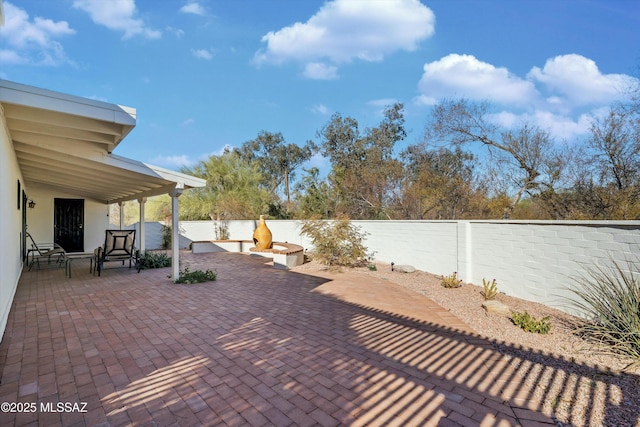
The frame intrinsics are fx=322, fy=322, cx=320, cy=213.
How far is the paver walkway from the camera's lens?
8.41 ft

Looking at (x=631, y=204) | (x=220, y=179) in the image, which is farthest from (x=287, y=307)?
(x=220, y=179)

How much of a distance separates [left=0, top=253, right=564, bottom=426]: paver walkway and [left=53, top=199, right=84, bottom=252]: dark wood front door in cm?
794

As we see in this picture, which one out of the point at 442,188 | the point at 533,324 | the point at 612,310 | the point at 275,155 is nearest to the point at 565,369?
the point at 533,324

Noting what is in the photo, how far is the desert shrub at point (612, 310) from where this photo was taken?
3492 millimetres

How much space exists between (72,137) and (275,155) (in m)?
23.2

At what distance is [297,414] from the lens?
2535 millimetres

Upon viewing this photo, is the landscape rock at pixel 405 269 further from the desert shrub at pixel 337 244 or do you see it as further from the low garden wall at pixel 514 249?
the desert shrub at pixel 337 244

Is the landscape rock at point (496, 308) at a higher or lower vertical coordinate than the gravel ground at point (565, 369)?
higher

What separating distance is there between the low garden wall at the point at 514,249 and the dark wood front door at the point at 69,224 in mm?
11706

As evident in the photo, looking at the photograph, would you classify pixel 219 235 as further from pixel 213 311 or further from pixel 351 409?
pixel 351 409

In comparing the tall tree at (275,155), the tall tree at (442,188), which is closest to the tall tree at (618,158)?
the tall tree at (442,188)

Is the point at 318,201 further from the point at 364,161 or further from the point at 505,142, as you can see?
the point at 505,142

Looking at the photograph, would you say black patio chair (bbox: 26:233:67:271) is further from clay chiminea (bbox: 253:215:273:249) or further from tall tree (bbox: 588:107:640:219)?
tall tree (bbox: 588:107:640:219)

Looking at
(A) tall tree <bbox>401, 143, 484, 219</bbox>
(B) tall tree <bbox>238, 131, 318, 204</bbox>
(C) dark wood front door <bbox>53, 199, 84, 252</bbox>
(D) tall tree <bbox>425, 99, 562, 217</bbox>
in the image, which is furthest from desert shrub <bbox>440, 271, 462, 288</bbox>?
(B) tall tree <bbox>238, 131, 318, 204</bbox>
